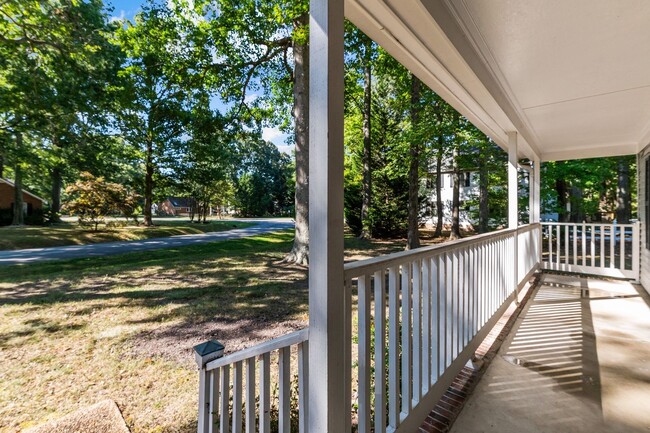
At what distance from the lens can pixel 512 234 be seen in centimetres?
399

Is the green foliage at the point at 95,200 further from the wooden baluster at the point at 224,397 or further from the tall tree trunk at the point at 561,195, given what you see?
the tall tree trunk at the point at 561,195

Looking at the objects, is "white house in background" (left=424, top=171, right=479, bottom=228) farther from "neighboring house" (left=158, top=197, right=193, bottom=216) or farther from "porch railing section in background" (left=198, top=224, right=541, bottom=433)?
"neighboring house" (left=158, top=197, right=193, bottom=216)

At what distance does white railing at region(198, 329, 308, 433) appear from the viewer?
126cm

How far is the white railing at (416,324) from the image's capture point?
1.43m

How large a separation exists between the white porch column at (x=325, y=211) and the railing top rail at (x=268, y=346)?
0.05m

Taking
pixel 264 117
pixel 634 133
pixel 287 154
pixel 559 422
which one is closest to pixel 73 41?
pixel 264 117

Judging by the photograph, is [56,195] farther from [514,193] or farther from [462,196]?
[462,196]

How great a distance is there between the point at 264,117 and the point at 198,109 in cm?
275

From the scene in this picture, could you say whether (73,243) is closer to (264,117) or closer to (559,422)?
(264,117)

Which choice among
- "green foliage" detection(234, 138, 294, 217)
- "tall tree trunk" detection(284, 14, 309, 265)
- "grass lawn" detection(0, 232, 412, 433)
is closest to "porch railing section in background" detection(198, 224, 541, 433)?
"grass lawn" detection(0, 232, 412, 433)

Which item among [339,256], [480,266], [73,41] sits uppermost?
[73,41]

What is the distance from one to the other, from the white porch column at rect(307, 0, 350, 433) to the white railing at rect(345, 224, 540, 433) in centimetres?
16

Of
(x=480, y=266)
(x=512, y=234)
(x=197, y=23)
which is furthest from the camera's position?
(x=197, y=23)

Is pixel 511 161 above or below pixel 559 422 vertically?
above
